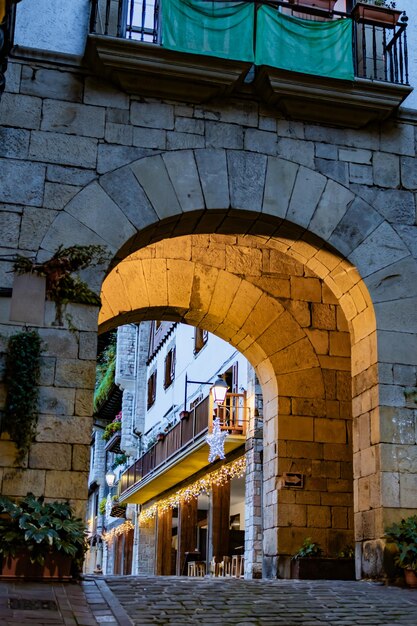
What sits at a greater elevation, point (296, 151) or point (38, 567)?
point (296, 151)

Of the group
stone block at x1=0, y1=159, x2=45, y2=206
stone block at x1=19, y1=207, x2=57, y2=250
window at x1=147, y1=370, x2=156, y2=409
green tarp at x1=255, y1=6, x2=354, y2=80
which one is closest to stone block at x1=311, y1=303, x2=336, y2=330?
green tarp at x1=255, y1=6, x2=354, y2=80

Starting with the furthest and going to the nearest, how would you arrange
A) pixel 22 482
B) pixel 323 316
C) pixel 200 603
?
pixel 323 316, pixel 22 482, pixel 200 603

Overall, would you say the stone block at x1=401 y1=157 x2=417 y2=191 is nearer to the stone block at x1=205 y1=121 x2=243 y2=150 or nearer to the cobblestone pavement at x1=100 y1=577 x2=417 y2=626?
the stone block at x1=205 y1=121 x2=243 y2=150

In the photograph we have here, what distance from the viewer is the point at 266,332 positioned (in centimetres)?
1412

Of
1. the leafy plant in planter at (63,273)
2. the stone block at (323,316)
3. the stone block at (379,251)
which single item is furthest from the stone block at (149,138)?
the stone block at (323,316)

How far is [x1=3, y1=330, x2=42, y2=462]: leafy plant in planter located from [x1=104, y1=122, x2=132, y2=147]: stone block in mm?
2674

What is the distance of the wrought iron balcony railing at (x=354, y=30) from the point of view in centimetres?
1135

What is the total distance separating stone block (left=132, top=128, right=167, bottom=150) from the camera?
11.1 m

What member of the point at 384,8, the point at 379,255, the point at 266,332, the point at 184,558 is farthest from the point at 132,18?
the point at 184,558

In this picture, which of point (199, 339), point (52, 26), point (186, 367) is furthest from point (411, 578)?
point (186, 367)

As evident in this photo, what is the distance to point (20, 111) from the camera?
35.4 feet

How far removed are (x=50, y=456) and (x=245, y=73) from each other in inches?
204

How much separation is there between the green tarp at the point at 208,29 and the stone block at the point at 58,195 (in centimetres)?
214

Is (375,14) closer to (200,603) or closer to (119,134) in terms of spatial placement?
(119,134)
